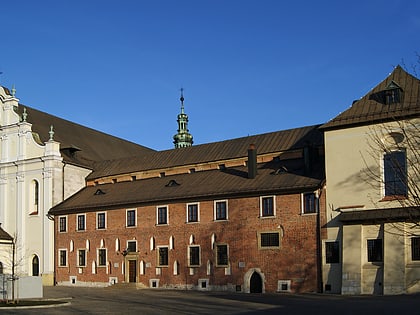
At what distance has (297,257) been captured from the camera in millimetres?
37562

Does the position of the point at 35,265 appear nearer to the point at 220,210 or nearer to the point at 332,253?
the point at 220,210

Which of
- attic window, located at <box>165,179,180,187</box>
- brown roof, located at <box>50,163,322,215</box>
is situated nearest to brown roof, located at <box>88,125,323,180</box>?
brown roof, located at <box>50,163,322,215</box>

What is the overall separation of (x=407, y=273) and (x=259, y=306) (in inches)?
394

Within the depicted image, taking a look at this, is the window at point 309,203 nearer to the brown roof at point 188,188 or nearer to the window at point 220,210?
the brown roof at point 188,188

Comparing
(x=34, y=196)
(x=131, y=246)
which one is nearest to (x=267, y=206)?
(x=131, y=246)

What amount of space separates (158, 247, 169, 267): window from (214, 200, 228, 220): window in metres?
4.96

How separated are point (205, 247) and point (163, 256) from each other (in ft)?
12.9

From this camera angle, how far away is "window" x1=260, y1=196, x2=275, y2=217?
3931 centimetres

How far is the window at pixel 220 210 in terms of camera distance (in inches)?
1625

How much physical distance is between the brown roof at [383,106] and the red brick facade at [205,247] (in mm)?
4845

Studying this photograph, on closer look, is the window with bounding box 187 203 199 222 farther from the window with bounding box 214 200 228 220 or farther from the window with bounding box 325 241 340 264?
the window with bounding box 325 241 340 264

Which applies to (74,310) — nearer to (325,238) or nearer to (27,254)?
(325,238)

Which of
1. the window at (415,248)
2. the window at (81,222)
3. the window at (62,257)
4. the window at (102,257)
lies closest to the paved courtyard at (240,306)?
the window at (415,248)

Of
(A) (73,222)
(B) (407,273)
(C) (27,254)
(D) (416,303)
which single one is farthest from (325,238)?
(C) (27,254)
